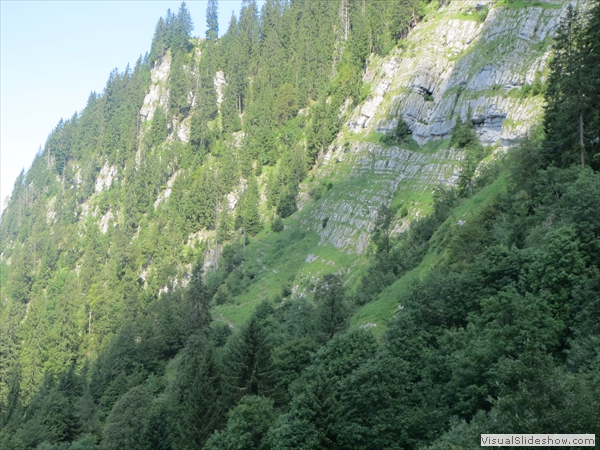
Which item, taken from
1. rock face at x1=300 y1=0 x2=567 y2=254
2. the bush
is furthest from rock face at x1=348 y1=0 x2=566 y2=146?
the bush

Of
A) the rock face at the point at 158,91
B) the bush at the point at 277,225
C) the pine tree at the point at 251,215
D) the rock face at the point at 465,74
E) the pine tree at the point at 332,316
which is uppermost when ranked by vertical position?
the rock face at the point at 158,91

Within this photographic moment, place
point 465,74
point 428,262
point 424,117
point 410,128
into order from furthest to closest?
point 410,128
point 424,117
point 465,74
point 428,262

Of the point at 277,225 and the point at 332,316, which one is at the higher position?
the point at 277,225

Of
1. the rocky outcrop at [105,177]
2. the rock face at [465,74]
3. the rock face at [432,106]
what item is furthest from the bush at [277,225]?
the rocky outcrop at [105,177]

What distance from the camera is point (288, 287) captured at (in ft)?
272

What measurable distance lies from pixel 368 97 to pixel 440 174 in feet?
118

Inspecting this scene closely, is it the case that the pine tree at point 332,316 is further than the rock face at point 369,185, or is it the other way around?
the rock face at point 369,185

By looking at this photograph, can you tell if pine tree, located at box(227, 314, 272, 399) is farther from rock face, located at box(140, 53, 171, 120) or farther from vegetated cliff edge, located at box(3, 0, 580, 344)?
rock face, located at box(140, 53, 171, 120)

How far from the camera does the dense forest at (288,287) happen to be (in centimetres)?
2753

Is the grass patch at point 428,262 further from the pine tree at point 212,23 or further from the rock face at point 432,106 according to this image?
the pine tree at point 212,23

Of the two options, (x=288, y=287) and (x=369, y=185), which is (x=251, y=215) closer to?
(x=288, y=287)

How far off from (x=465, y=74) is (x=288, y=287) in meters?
46.4

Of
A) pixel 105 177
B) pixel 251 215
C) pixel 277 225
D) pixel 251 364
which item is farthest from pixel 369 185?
pixel 105 177

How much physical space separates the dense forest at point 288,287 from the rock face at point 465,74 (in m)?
4.46
